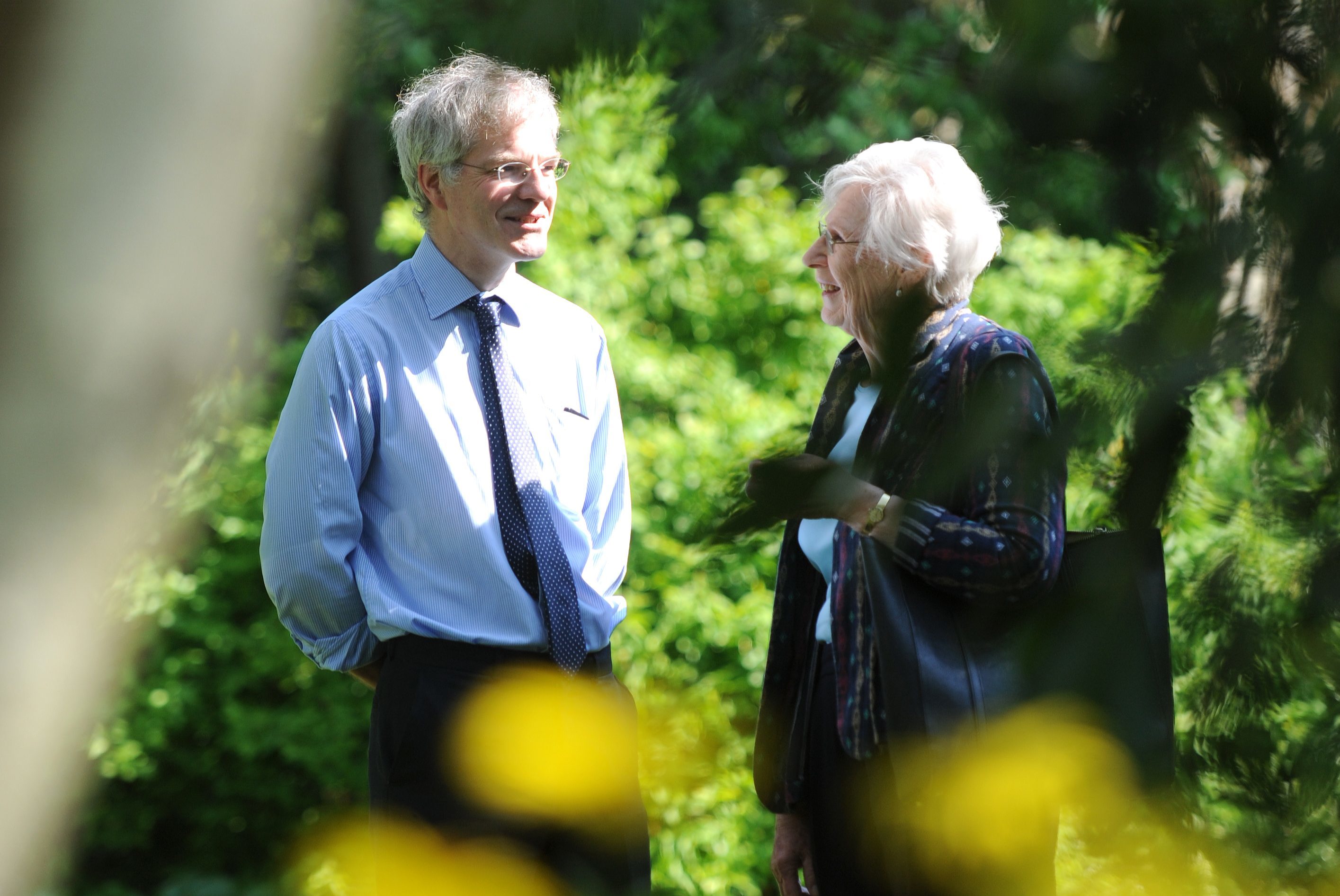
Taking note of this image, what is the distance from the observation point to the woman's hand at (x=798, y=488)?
28.9 inches

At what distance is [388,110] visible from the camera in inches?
67.8

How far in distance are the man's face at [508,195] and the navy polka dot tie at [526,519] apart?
8.1 inches

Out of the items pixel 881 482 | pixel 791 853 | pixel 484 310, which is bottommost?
pixel 791 853

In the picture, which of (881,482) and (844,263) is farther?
(844,263)

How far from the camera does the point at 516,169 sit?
2.28m

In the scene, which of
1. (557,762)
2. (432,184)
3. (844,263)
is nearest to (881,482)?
(557,762)

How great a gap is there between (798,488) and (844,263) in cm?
110

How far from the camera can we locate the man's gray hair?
218 centimetres

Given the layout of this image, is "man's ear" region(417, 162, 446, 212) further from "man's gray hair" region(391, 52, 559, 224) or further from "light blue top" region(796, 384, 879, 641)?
"light blue top" region(796, 384, 879, 641)

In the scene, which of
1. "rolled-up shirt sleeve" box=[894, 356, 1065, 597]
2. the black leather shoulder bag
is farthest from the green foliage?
the black leather shoulder bag

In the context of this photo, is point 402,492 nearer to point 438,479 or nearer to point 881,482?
point 438,479

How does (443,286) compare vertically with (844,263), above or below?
below

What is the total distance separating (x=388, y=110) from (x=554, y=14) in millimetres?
1108

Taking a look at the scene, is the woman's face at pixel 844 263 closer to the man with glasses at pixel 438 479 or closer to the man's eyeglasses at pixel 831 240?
the man's eyeglasses at pixel 831 240
